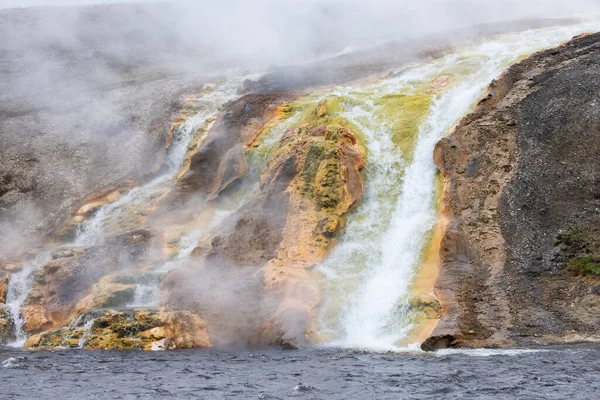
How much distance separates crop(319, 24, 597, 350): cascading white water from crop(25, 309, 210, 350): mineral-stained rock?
4.10 metres

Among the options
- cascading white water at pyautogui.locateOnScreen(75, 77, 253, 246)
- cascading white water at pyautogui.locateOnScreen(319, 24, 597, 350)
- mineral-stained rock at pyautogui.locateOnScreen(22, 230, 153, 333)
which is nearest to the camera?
cascading white water at pyautogui.locateOnScreen(319, 24, 597, 350)

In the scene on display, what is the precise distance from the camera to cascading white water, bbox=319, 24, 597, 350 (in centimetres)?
1880

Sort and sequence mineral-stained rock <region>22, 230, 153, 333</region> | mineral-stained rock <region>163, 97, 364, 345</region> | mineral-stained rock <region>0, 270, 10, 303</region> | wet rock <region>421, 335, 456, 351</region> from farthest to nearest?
mineral-stained rock <region>0, 270, 10, 303</region> < mineral-stained rock <region>22, 230, 153, 333</region> < mineral-stained rock <region>163, 97, 364, 345</region> < wet rock <region>421, 335, 456, 351</region>

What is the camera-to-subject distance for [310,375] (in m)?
14.8

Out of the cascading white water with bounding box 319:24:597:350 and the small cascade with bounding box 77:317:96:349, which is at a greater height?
the cascading white water with bounding box 319:24:597:350

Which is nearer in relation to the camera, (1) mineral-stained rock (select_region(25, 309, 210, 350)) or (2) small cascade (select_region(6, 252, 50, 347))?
(1) mineral-stained rock (select_region(25, 309, 210, 350))

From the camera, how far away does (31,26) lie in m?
52.8

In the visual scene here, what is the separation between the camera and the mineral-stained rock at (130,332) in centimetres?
1881

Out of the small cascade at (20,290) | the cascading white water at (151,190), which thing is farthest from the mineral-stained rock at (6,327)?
the cascading white water at (151,190)

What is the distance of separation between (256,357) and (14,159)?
20192mm

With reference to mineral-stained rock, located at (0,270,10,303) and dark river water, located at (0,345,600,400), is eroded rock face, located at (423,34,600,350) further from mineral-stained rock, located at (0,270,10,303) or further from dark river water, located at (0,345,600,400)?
mineral-stained rock, located at (0,270,10,303)

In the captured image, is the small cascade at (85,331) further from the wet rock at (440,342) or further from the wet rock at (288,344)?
the wet rock at (440,342)

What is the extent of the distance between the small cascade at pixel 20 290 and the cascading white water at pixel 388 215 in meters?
10.3

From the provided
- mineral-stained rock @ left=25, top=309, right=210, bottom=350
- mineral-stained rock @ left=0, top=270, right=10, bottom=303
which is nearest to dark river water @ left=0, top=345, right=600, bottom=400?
mineral-stained rock @ left=25, top=309, right=210, bottom=350
